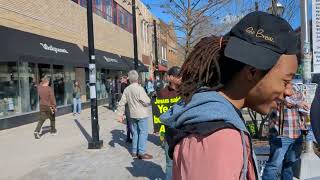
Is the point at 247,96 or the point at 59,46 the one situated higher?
the point at 59,46

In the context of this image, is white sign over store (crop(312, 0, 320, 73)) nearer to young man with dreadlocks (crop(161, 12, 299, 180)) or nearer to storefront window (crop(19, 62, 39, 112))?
young man with dreadlocks (crop(161, 12, 299, 180))

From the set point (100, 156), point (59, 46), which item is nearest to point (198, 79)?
point (100, 156)

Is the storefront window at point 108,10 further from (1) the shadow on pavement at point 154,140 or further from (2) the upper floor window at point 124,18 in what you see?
(1) the shadow on pavement at point 154,140

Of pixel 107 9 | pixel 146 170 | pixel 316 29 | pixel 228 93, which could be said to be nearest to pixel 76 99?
pixel 107 9

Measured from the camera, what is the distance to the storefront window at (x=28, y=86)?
61.8 ft

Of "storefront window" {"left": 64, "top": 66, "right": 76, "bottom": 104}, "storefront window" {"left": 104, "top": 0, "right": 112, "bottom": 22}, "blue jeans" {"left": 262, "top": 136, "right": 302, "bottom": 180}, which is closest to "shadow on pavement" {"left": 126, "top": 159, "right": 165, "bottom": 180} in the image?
"blue jeans" {"left": 262, "top": 136, "right": 302, "bottom": 180}

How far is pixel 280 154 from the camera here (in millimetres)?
6203

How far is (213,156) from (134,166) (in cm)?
784

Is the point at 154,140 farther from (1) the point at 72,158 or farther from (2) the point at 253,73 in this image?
(2) the point at 253,73

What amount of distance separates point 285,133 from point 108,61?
2506 centimetres

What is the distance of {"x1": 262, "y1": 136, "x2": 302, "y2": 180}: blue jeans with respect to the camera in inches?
243

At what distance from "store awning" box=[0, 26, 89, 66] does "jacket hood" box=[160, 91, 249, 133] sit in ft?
47.9

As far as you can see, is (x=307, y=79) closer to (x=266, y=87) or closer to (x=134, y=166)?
(x=134, y=166)

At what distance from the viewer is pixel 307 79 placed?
834cm
